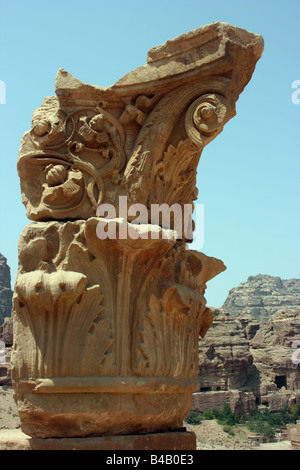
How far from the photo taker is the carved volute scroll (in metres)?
3.99

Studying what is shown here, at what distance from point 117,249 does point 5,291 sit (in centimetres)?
5953

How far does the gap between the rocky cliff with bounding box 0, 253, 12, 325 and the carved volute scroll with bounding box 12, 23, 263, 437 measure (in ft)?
176

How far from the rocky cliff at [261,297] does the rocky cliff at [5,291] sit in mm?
54150

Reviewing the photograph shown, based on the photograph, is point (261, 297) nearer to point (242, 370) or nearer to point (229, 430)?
point (242, 370)

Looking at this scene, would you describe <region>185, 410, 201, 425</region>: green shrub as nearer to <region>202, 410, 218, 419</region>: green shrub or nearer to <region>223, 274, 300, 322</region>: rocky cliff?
<region>202, 410, 218, 419</region>: green shrub

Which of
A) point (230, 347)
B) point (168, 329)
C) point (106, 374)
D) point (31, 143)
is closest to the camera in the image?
point (106, 374)

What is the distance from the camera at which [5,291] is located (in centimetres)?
6131

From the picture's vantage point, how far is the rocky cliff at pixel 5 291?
2302 inches

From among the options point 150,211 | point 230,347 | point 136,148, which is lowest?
point 230,347

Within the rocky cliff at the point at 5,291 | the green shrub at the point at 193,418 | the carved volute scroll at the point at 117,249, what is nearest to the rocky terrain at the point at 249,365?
the green shrub at the point at 193,418

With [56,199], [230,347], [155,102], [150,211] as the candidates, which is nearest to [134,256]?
[150,211]
